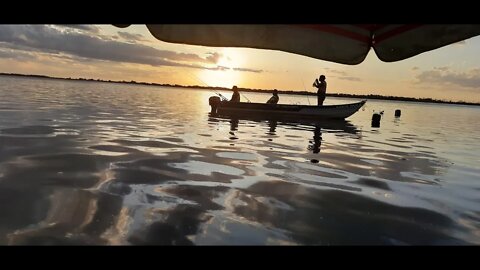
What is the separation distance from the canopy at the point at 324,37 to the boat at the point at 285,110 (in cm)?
2483

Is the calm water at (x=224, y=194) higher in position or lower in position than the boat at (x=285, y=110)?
lower

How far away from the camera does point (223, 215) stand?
6.26 metres

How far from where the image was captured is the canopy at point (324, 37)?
287 cm

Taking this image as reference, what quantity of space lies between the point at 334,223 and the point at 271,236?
4.11ft

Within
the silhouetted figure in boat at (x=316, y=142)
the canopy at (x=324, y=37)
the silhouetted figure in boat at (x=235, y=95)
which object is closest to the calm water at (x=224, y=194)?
the silhouetted figure in boat at (x=316, y=142)

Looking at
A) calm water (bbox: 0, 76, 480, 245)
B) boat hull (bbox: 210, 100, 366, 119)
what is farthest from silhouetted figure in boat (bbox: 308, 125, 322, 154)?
boat hull (bbox: 210, 100, 366, 119)

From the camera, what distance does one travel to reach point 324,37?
296 cm

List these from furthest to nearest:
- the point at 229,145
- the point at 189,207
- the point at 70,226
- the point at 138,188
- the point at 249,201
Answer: the point at 229,145, the point at 138,188, the point at 249,201, the point at 189,207, the point at 70,226

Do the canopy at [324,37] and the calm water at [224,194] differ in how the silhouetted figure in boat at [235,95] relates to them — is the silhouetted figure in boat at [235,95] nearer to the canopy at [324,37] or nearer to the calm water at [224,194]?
the calm water at [224,194]

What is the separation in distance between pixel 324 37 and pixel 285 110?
2524cm

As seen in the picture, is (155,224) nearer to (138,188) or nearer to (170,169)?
(138,188)

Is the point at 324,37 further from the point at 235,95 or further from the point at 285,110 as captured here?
the point at 235,95
